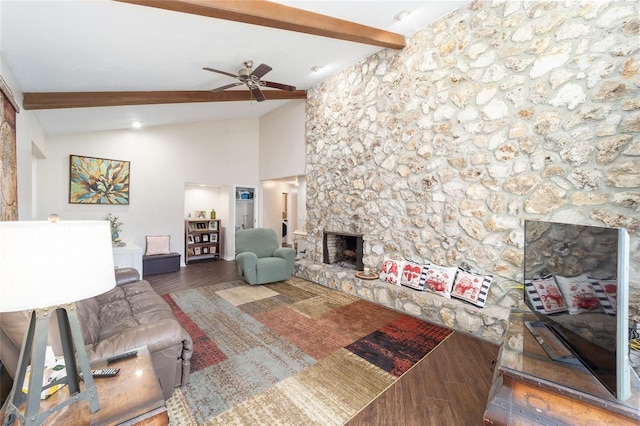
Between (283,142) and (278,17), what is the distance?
3.65 meters

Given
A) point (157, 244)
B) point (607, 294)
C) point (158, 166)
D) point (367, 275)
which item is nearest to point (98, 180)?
point (158, 166)

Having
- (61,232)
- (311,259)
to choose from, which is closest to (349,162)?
(311,259)

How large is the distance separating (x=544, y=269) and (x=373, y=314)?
2.06m

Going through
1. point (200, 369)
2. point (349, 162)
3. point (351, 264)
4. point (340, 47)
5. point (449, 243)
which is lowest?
point (200, 369)

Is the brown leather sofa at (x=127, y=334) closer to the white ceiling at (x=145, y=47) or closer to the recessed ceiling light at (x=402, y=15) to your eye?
the white ceiling at (x=145, y=47)

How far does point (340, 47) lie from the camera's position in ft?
12.3

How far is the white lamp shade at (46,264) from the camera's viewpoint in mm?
813

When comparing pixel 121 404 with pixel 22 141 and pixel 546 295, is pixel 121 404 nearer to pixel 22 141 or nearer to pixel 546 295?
pixel 546 295

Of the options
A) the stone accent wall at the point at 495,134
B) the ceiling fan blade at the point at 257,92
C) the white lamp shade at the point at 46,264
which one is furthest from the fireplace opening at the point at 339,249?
the white lamp shade at the point at 46,264

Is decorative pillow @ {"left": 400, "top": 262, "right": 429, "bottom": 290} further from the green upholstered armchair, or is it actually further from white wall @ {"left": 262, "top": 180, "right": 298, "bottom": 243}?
white wall @ {"left": 262, "top": 180, "right": 298, "bottom": 243}

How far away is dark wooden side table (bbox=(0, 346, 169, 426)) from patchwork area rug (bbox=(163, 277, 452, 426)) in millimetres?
628

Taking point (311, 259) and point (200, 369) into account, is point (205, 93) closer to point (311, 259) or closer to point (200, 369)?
point (311, 259)

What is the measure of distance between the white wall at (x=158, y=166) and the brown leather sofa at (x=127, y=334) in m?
3.45

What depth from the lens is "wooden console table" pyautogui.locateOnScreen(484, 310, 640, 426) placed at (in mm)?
1057
